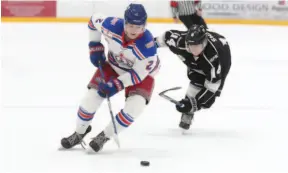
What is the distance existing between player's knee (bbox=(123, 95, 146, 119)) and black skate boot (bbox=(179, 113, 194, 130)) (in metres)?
0.72

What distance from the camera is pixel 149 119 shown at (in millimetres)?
4957

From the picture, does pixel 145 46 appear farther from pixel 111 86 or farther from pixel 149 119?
pixel 149 119

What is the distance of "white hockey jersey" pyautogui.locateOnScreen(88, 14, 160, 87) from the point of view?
384 cm

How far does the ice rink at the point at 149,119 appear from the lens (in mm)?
3779

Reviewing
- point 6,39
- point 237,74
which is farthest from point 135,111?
point 6,39

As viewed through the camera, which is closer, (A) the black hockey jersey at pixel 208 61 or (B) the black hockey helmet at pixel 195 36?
(B) the black hockey helmet at pixel 195 36

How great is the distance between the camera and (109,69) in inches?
162

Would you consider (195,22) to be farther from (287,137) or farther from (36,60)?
(287,137)

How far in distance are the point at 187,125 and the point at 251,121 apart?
63 cm

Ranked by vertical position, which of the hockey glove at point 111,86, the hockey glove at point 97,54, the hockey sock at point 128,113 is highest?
the hockey glove at point 97,54

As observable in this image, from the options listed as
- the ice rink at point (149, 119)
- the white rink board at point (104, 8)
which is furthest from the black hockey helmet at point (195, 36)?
the white rink board at point (104, 8)

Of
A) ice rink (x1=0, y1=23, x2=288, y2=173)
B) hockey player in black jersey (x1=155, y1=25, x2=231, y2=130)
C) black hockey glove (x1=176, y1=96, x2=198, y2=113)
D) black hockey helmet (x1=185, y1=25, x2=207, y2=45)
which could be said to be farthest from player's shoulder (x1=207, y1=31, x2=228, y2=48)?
ice rink (x1=0, y1=23, x2=288, y2=173)

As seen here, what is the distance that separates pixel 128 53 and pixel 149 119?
1156mm

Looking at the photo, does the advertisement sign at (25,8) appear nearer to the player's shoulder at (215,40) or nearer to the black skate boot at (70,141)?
the player's shoulder at (215,40)
